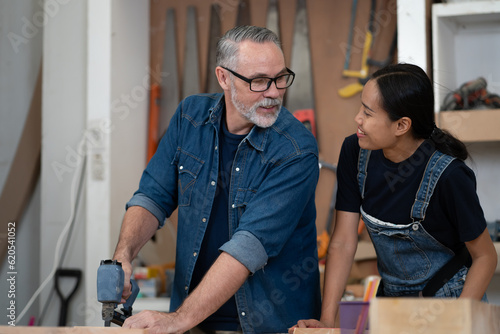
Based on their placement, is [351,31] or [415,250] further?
[351,31]

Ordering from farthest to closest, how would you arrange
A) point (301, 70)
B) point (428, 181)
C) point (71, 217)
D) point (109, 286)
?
1. point (301, 70)
2. point (71, 217)
3. point (428, 181)
4. point (109, 286)

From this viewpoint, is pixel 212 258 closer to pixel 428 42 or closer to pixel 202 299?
pixel 202 299

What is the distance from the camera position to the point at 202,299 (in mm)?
1346

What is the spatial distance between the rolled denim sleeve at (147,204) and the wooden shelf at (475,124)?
1186 mm

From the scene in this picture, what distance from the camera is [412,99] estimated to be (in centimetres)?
146

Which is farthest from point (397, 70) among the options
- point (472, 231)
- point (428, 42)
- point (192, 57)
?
point (192, 57)

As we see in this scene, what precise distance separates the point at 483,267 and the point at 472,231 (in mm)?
88

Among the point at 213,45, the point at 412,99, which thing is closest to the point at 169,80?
the point at 213,45

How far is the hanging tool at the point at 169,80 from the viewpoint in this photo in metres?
3.04

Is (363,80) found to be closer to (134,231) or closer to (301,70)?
(301,70)

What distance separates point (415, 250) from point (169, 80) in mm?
1860

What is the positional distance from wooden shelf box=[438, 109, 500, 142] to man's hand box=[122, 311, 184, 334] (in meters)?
1.44

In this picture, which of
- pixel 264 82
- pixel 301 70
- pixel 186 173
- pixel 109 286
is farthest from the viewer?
pixel 301 70

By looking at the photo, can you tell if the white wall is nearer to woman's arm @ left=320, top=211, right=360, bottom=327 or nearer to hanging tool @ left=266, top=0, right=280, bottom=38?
hanging tool @ left=266, top=0, right=280, bottom=38
